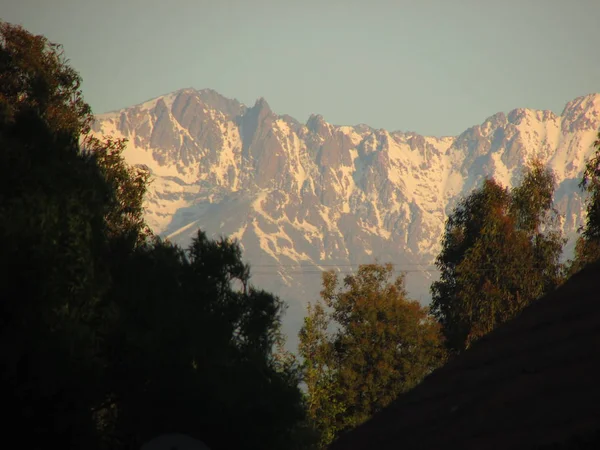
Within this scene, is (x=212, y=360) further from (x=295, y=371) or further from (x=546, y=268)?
(x=546, y=268)

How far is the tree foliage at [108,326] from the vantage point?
74.7 feet

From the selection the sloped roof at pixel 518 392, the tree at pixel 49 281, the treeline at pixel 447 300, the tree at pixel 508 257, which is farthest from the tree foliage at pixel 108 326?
the tree at pixel 508 257

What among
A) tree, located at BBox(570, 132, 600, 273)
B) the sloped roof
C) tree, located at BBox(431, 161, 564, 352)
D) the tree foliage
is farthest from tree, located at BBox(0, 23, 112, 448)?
tree, located at BBox(431, 161, 564, 352)

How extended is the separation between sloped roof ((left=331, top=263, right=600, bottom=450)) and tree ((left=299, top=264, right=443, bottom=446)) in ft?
248

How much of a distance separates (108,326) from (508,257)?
43315 mm

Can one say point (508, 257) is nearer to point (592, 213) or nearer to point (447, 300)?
point (447, 300)

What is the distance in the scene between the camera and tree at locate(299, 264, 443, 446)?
84.9 metres

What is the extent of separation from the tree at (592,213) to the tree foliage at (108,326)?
1382cm

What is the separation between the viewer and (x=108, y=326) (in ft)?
89.7

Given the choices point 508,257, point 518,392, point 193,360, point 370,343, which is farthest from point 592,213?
point 370,343

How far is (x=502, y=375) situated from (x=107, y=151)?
127 feet

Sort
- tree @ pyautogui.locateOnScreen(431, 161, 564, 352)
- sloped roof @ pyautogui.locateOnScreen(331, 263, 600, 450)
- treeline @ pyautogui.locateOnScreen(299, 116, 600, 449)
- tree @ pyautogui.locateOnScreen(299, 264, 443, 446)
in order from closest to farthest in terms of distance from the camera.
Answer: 1. sloped roof @ pyautogui.locateOnScreen(331, 263, 600, 450)
2. tree @ pyautogui.locateOnScreen(431, 161, 564, 352)
3. treeline @ pyautogui.locateOnScreen(299, 116, 600, 449)
4. tree @ pyautogui.locateOnScreen(299, 264, 443, 446)

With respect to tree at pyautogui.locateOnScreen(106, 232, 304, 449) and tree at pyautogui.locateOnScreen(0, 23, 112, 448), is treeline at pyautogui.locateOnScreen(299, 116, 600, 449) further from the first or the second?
tree at pyautogui.locateOnScreen(0, 23, 112, 448)

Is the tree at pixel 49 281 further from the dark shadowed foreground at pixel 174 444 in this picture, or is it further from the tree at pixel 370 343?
the tree at pixel 370 343
